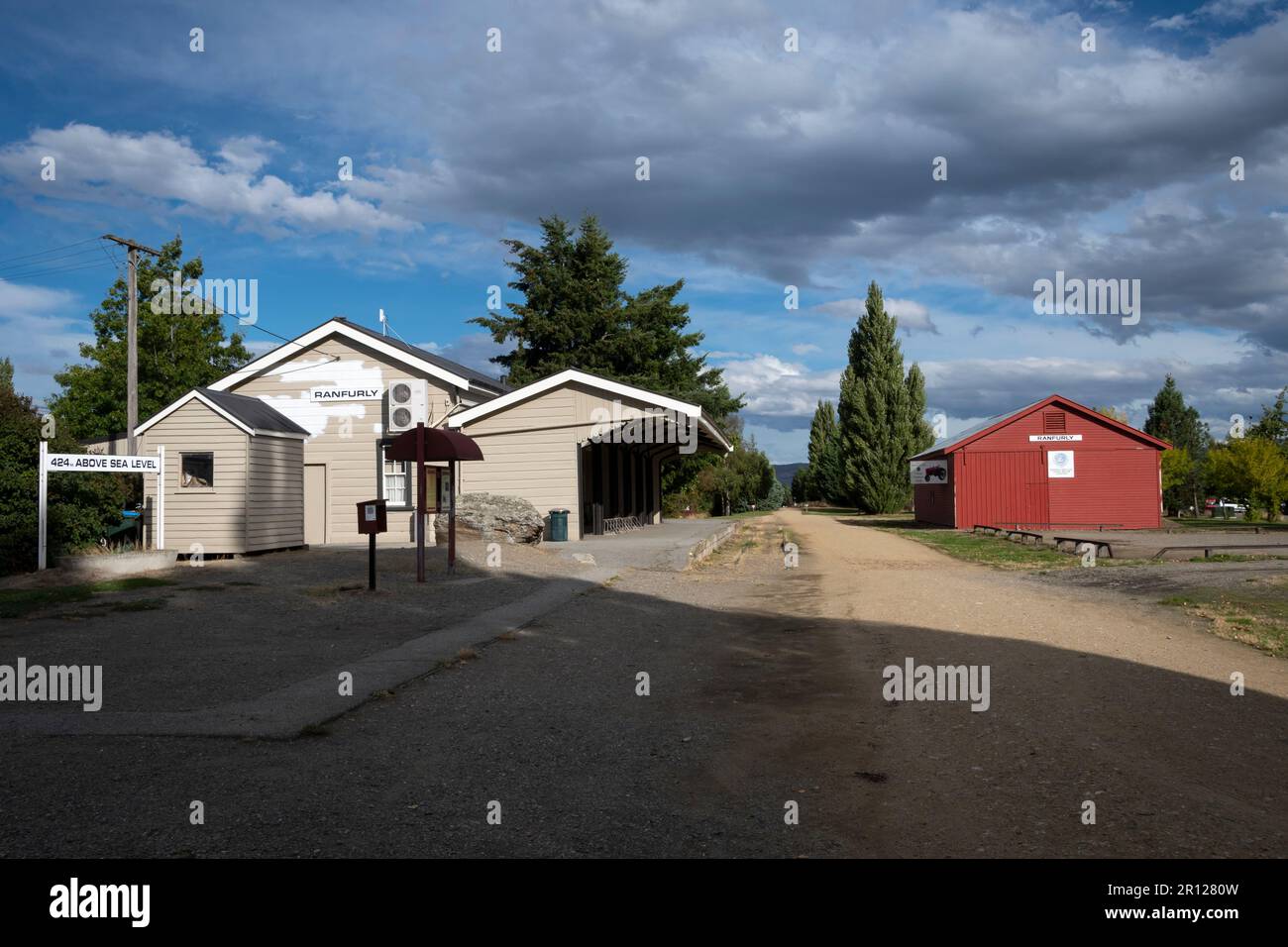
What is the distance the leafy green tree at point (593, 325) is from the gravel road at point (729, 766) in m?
39.6

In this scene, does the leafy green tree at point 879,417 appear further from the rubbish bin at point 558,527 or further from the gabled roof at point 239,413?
the gabled roof at point 239,413

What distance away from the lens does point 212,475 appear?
21.1 meters

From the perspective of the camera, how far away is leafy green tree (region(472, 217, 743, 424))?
49.7m

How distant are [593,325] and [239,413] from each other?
3043 cm

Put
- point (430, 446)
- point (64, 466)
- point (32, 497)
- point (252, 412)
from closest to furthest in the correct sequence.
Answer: point (430, 446) < point (64, 466) < point (32, 497) < point (252, 412)

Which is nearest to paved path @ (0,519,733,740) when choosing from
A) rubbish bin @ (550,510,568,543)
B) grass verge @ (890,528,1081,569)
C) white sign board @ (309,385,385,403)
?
rubbish bin @ (550,510,568,543)

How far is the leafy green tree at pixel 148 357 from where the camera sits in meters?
42.6

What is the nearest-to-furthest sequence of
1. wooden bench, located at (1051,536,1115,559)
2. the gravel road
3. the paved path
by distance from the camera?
the gravel road < the paved path < wooden bench, located at (1051,536,1115,559)

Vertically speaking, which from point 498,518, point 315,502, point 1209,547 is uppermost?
point 315,502

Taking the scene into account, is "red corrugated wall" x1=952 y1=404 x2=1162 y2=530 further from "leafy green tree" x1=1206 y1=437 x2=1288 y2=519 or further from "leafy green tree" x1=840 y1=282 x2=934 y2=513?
"leafy green tree" x1=840 y1=282 x2=934 y2=513

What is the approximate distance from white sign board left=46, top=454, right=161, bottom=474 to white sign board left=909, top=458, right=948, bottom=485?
3147 centimetres

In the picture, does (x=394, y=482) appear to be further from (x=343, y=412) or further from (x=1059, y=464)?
(x=1059, y=464)

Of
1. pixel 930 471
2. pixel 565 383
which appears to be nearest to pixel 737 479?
pixel 930 471
